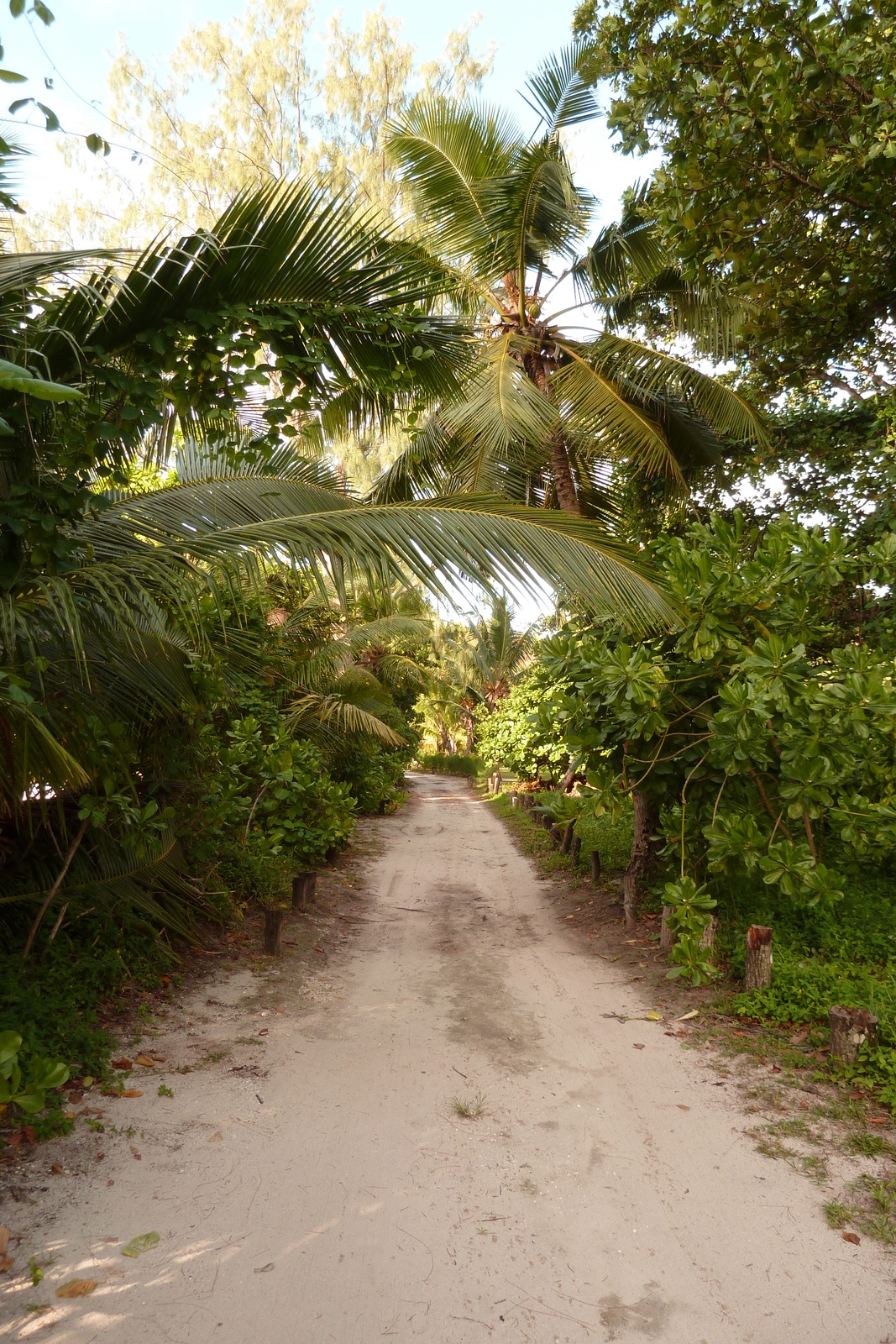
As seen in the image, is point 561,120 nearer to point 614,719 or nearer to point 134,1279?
point 614,719

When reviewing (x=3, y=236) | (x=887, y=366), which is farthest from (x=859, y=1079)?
(x=887, y=366)

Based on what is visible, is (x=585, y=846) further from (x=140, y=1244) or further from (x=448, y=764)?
(x=448, y=764)

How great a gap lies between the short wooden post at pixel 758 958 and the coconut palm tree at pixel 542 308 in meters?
4.74

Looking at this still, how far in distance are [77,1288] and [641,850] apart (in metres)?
5.53

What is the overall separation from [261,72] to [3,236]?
12934 mm

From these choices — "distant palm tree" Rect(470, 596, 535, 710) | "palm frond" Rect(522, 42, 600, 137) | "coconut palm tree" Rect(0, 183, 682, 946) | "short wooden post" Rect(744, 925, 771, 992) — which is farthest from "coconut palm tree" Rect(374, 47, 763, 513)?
"distant palm tree" Rect(470, 596, 535, 710)

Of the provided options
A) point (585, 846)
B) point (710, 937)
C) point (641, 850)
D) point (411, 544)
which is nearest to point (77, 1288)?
point (411, 544)

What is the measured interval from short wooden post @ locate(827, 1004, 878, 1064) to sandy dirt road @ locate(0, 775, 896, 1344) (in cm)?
67

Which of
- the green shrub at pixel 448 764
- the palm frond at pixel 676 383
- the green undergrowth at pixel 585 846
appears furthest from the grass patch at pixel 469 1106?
the green shrub at pixel 448 764

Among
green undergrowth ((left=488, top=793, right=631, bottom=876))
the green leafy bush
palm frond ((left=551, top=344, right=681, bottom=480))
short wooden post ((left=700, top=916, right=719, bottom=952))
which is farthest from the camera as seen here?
green undergrowth ((left=488, top=793, right=631, bottom=876))

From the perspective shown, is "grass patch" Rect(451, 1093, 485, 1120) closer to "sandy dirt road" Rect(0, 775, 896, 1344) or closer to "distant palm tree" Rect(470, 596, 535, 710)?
"sandy dirt road" Rect(0, 775, 896, 1344)

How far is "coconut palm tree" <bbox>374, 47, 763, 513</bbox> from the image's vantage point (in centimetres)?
781

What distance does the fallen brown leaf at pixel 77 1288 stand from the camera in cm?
251

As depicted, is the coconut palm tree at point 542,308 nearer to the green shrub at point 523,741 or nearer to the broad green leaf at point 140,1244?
the green shrub at point 523,741
